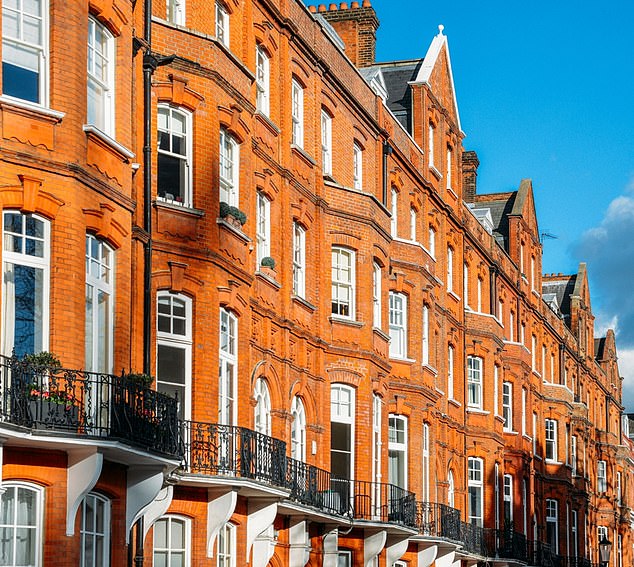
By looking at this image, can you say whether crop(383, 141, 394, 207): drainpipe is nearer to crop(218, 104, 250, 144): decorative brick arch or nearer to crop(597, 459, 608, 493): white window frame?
crop(218, 104, 250, 144): decorative brick arch

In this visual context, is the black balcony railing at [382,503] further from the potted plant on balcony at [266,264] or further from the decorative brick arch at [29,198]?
the decorative brick arch at [29,198]

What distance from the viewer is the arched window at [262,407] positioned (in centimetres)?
3219

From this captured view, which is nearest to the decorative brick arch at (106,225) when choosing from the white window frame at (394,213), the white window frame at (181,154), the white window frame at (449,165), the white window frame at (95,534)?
the white window frame at (181,154)

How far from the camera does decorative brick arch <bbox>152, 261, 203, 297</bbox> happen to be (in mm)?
26938

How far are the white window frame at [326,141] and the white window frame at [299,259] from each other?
8.38 ft

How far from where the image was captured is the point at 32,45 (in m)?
22.2

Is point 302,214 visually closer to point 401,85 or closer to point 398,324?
point 398,324

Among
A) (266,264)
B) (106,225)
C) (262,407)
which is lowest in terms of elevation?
(262,407)

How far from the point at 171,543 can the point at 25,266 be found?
7631 mm

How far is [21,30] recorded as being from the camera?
2212 cm

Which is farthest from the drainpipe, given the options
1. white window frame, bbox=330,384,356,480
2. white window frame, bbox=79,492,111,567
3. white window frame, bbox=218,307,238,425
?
white window frame, bbox=79,492,111,567

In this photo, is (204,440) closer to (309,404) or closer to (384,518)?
(309,404)

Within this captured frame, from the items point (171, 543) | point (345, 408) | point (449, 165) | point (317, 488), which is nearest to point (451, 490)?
point (449, 165)

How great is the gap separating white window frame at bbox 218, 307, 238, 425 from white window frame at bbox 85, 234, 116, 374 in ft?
15.9
